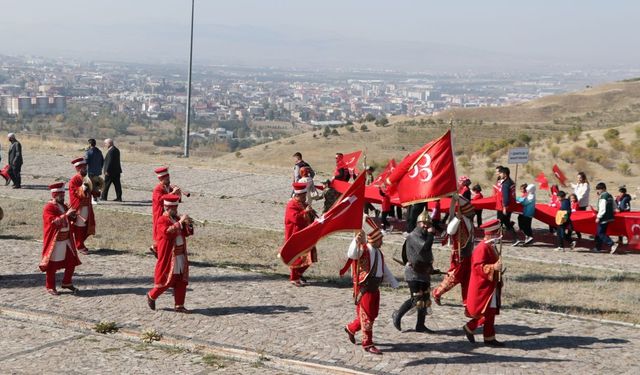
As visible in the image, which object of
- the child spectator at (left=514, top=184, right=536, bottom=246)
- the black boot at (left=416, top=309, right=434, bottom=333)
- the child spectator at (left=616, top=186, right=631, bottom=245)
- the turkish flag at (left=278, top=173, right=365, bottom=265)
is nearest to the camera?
the turkish flag at (left=278, top=173, right=365, bottom=265)

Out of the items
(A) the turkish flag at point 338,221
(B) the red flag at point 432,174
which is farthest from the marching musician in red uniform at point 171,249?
(B) the red flag at point 432,174

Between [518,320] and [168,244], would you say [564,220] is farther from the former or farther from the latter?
[168,244]

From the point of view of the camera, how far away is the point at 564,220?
61.0ft

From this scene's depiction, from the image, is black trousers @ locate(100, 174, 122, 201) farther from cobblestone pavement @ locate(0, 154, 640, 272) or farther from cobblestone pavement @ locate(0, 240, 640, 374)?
cobblestone pavement @ locate(0, 240, 640, 374)

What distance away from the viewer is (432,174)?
13.8 metres

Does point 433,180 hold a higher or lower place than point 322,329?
higher

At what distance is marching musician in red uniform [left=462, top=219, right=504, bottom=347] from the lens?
1132 cm

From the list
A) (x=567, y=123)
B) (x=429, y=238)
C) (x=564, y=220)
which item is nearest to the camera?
(x=429, y=238)

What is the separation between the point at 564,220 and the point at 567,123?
42769mm

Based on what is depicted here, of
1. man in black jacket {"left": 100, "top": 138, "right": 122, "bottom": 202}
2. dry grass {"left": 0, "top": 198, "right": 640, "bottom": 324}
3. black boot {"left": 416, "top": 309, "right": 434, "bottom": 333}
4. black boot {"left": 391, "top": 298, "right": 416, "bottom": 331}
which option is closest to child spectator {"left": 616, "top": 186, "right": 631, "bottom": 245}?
dry grass {"left": 0, "top": 198, "right": 640, "bottom": 324}

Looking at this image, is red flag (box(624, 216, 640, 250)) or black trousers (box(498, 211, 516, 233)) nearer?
red flag (box(624, 216, 640, 250))

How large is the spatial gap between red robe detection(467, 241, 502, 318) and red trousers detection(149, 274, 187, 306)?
3896 mm

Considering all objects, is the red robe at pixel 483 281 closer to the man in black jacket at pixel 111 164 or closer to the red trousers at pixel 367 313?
the red trousers at pixel 367 313

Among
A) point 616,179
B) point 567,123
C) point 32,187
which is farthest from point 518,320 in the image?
point 567,123
